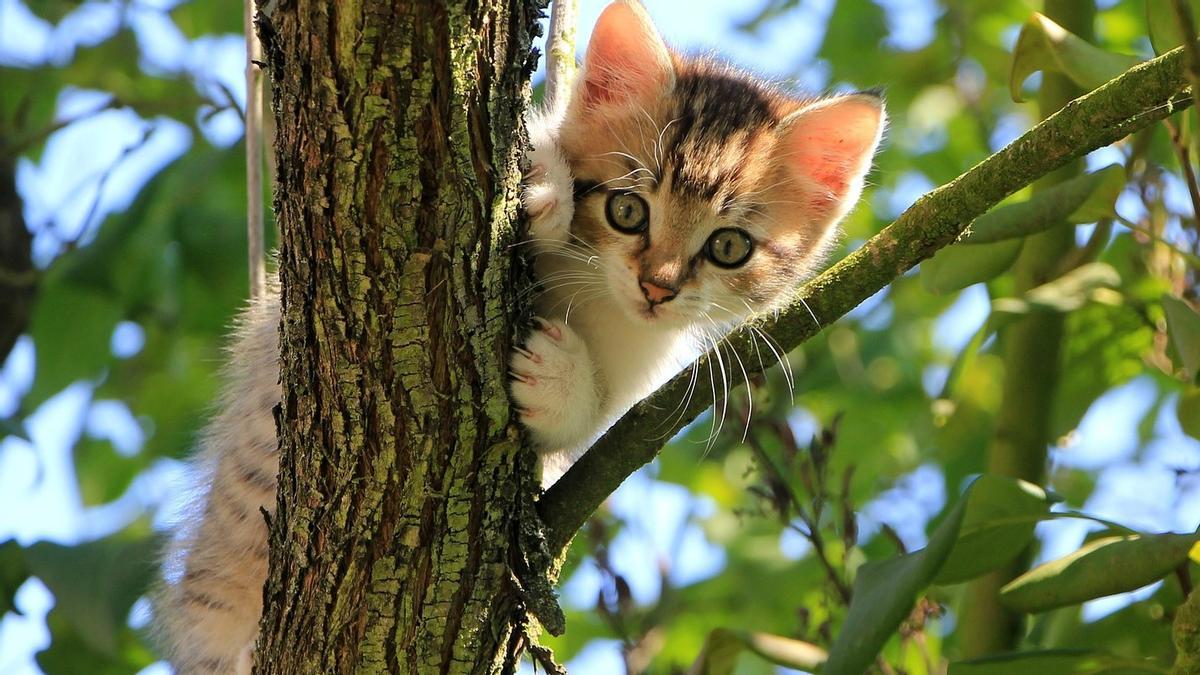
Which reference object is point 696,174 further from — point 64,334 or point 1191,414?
point 64,334

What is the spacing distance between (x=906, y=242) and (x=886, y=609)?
54 cm

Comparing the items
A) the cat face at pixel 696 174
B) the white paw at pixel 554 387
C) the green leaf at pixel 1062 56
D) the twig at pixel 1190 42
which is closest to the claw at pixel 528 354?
the white paw at pixel 554 387

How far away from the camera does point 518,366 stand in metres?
1.98

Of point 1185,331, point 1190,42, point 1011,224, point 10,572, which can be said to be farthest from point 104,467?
point 1190,42

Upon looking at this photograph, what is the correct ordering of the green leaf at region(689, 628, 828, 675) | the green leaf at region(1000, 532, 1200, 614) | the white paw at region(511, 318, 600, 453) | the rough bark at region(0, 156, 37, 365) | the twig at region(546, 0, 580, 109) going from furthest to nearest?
the rough bark at region(0, 156, 37, 365) < the twig at region(546, 0, 580, 109) < the green leaf at region(689, 628, 828, 675) < the white paw at region(511, 318, 600, 453) < the green leaf at region(1000, 532, 1200, 614)

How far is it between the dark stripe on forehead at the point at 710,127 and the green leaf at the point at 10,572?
1.68 meters

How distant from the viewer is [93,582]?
8.84 ft

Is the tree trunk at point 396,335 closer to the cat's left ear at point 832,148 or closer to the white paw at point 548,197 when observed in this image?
the white paw at point 548,197

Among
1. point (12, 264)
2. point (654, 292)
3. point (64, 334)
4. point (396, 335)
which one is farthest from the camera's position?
point (12, 264)

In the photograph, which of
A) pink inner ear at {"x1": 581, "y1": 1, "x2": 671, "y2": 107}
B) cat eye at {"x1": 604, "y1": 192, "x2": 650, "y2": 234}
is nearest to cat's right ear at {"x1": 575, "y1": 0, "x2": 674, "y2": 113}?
pink inner ear at {"x1": 581, "y1": 1, "x2": 671, "y2": 107}

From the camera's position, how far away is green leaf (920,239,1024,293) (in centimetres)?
224

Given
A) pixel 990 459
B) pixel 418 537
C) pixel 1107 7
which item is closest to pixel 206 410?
pixel 418 537

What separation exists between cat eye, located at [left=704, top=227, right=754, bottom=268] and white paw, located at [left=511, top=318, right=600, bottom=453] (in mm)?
392

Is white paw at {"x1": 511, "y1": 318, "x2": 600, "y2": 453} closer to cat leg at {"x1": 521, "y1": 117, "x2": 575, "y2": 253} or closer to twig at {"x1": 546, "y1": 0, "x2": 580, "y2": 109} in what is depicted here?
cat leg at {"x1": 521, "y1": 117, "x2": 575, "y2": 253}
